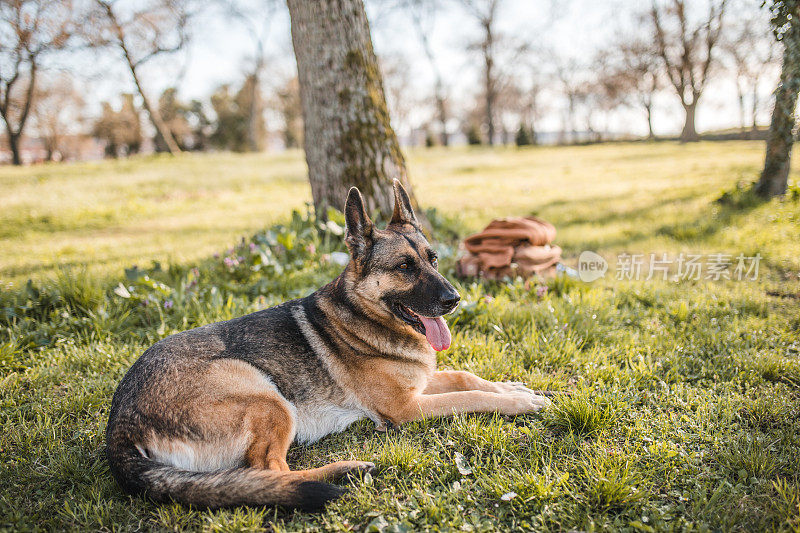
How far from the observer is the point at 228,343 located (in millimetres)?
3021

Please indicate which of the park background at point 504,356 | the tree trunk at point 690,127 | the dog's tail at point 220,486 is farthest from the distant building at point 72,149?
the tree trunk at point 690,127

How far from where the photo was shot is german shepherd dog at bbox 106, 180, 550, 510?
2375 millimetres

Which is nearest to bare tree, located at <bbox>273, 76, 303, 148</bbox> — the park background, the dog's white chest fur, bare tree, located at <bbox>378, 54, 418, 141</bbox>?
bare tree, located at <bbox>378, 54, 418, 141</bbox>

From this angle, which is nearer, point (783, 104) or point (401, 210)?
point (401, 210)

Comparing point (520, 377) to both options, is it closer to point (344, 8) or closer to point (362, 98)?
point (362, 98)

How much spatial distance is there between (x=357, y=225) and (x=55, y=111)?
4729 centimetres

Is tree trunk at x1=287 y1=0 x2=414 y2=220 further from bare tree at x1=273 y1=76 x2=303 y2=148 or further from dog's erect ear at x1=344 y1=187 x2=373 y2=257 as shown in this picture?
bare tree at x1=273 y1=76 x2=303 y2=148

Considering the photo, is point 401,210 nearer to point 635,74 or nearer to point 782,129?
point 782,129

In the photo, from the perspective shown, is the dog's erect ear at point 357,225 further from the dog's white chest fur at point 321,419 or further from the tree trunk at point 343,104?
the tree trunk at point 343,104

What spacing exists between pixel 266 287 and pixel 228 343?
95.7 inches

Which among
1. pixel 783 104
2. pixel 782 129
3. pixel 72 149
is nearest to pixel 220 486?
pixel 783 104

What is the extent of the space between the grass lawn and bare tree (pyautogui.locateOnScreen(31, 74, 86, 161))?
30.6 metres

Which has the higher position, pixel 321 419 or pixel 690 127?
pixel 690 127

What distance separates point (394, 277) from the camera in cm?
334
